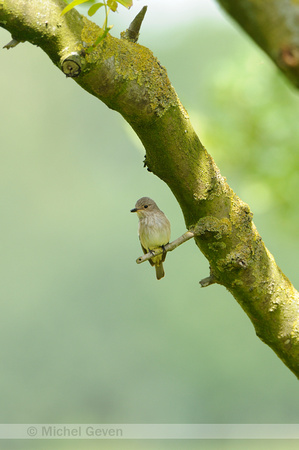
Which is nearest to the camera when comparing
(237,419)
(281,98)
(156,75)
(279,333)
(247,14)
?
(247,14)

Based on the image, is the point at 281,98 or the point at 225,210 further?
the point at 281,98

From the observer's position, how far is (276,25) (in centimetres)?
59

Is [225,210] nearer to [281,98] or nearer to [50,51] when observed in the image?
[50,51]

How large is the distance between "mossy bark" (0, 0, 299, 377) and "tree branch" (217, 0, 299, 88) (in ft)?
2.99

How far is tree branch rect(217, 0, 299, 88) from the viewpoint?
0.58 metres

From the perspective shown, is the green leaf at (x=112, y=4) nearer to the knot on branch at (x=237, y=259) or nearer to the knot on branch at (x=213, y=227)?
the knot on branch at (x=213, y=227)

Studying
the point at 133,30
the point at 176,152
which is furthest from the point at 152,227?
the point at 133,30

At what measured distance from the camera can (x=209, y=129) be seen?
393 cm

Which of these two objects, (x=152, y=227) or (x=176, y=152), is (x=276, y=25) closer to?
(x=176, y=152)

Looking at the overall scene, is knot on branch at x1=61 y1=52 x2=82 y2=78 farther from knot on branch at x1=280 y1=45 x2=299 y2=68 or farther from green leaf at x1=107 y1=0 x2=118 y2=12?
knot on branch at x1=280 y1=45 x2=299 y2=68

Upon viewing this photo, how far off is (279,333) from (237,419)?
11.1m

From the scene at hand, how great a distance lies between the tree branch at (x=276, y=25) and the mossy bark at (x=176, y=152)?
35.9 inches

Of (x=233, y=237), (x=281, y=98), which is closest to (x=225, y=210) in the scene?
(x=233, y=237)

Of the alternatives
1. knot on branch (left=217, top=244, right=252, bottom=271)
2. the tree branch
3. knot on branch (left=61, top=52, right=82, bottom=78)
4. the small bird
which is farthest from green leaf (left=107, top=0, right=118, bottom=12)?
the small bird
